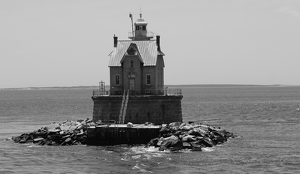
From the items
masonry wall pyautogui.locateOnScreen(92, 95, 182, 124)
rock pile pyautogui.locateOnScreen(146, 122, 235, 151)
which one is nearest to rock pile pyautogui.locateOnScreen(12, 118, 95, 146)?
masonry wall pyautogui.locateOnScreen(92, 95, 182, 124)

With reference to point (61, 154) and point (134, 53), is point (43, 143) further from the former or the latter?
point (134, 53)


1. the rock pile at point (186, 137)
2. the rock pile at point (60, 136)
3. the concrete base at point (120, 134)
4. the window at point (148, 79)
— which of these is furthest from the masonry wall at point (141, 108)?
the concrete base at point (120, 134)

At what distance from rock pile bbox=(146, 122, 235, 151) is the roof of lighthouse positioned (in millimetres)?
8001

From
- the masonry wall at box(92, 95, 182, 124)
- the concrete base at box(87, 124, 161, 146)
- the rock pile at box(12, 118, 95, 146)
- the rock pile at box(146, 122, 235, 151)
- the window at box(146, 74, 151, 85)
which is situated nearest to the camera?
the rock pile at box(146, 122, 235, 151)

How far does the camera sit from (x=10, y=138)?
59.8 metres

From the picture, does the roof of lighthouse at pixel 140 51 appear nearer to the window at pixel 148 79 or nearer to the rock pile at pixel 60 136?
the window at pixel 148 79

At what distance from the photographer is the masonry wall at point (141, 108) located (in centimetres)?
5669

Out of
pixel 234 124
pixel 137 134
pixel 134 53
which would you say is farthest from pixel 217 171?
pixel 234 124

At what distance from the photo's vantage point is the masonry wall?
186 ft

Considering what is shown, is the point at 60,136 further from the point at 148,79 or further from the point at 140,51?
the point at 140,51

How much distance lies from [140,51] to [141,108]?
6213mm

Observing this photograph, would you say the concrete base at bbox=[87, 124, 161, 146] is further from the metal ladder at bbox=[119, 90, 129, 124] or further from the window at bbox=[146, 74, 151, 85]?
the window at bbox=[146, 74, 151, 85]

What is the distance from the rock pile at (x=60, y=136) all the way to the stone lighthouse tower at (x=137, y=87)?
278 cm

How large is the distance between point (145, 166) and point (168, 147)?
20.6ft
